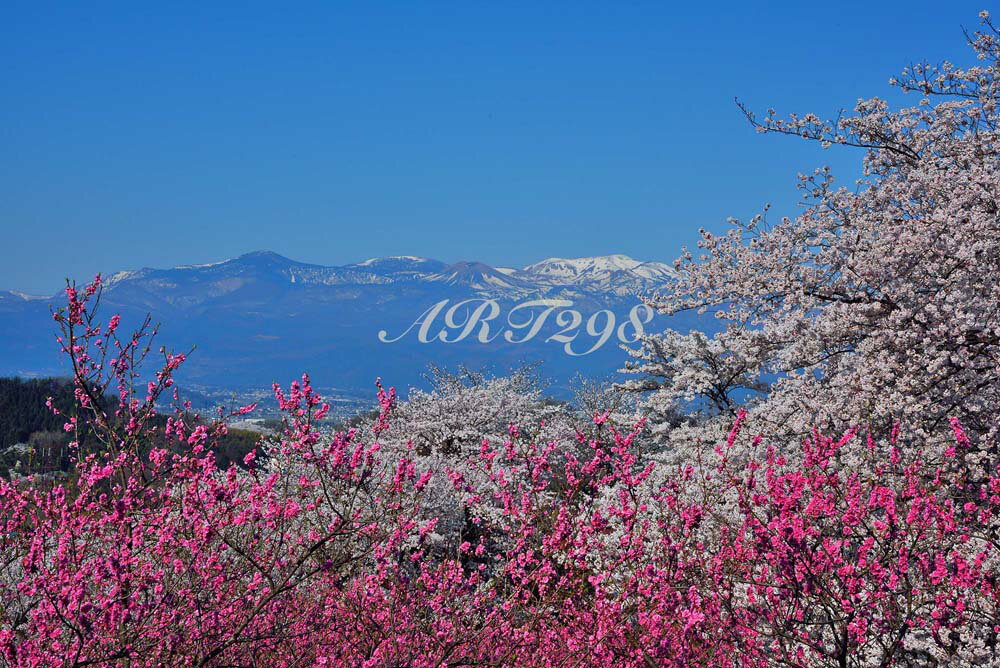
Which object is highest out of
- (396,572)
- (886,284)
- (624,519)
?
(886,284)

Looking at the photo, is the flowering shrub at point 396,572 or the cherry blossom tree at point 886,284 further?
the cherry blossom tree at point 886,284

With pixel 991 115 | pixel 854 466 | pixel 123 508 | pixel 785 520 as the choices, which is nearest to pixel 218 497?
pixel 123 508

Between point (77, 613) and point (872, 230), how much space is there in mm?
10881

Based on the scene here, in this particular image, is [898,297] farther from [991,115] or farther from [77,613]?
[77,613]

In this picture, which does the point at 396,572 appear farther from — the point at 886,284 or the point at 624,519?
the point at 886,284

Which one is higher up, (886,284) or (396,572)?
(886,284)

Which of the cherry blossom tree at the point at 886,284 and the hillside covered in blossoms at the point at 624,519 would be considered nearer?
the hillside covered in blossoms at the point at 624,519

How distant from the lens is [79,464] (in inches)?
266

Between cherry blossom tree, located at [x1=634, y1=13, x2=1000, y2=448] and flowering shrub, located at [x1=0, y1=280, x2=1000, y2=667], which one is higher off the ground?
cherry blossom tree, located at [x1=634, y1=13, x2=1000, y2=448]

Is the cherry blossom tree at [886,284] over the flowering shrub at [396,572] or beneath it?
over

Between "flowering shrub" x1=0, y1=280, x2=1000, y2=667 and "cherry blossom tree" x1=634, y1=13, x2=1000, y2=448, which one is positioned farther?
"cherry blossom tree" x1=634, y1=13, x2=1000, y2=448

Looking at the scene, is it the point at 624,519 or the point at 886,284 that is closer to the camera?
the point at 624,519

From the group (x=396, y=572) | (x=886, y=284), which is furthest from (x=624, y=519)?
(x=886, y=284)

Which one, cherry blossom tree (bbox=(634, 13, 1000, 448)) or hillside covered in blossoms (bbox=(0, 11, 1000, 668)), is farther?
cherry blossom tree (bbox=(634, 13, 1000, 448))
